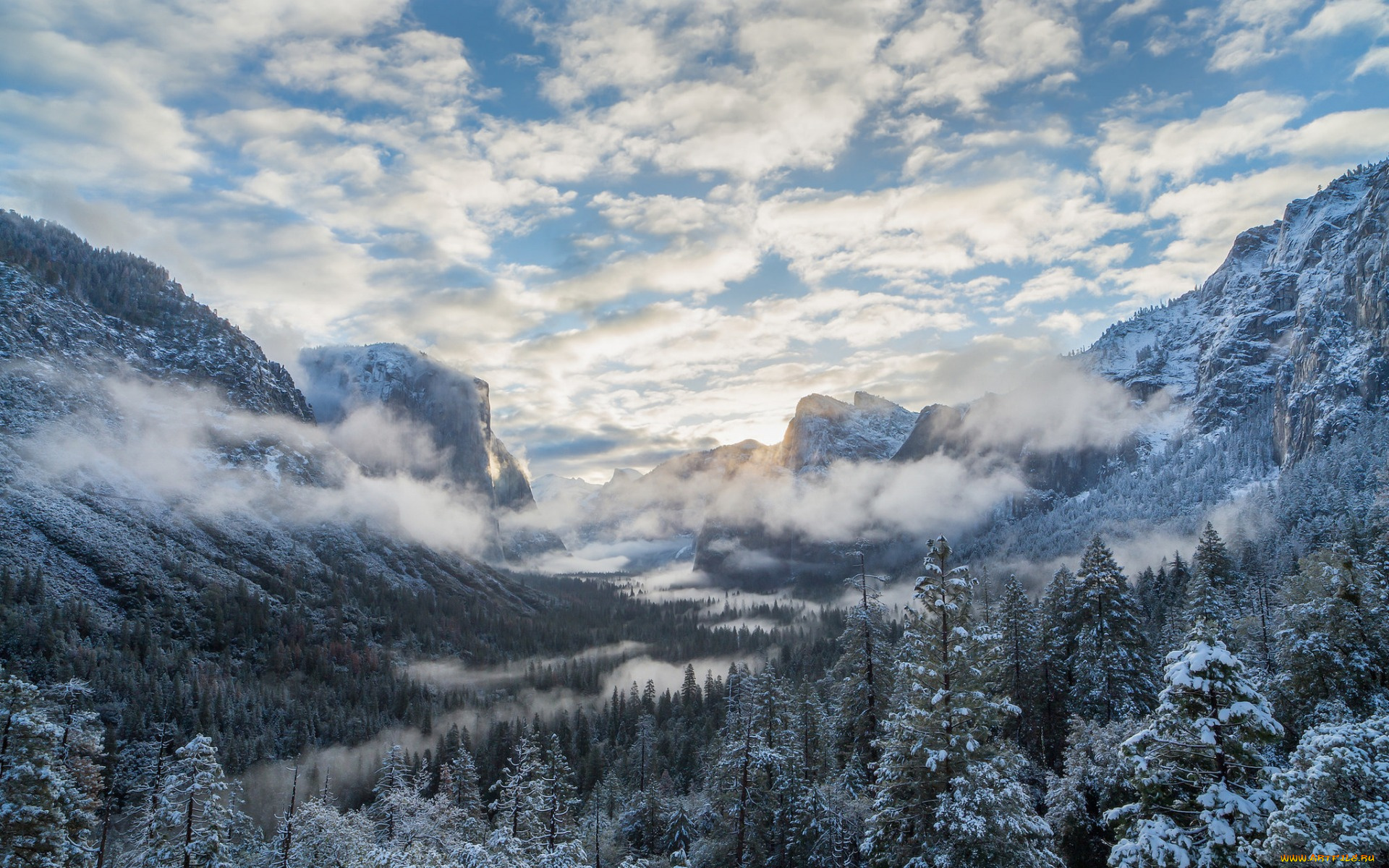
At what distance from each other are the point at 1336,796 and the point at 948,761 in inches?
394

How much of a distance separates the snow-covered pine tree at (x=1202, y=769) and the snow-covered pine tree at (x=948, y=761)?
421 cm

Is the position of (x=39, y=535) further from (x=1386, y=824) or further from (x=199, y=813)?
(x=1386, y=824)

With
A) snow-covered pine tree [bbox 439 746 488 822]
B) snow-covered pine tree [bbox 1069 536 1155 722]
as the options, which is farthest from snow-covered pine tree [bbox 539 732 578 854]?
snow-covered pine tree [bbox 1069 536 1155 722]

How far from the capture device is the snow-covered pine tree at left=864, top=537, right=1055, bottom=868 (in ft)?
65.5

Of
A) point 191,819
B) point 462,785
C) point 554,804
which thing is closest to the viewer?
point 191,819

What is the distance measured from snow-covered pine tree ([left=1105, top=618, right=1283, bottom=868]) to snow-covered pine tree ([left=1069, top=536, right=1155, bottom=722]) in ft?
99.1

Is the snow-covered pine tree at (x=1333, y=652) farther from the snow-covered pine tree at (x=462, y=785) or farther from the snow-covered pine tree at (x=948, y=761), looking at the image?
the snow-covered pine tree at (x=462, y=785)

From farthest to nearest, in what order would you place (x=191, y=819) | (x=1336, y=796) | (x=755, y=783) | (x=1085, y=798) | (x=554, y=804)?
(x=554, y=804)
(x=1085, y=798)
(x=755, y=783)
(x=191, y=819)
(x=1336, y=796)

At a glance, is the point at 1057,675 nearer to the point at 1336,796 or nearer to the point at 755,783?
the point at 755,783

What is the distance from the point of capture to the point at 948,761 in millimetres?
21562

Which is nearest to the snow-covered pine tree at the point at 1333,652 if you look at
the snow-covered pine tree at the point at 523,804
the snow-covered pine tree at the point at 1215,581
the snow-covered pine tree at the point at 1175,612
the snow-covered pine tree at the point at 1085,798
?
the snow-covered pine tree at the point at 1175,612

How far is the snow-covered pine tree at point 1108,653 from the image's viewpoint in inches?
1658

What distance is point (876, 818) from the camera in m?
21.9

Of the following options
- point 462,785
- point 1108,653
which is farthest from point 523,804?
point 1108,653
